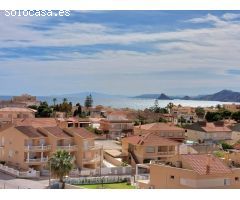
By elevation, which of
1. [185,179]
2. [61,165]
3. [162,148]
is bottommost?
[162,148]

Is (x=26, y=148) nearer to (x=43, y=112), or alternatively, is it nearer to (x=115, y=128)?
(x=115, y=128)

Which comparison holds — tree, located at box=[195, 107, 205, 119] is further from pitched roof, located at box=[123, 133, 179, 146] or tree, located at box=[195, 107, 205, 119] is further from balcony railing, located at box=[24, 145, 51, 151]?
balcony railing, located at box=[24, 145, 51, 151]

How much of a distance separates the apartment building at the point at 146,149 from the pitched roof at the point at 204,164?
931 cm

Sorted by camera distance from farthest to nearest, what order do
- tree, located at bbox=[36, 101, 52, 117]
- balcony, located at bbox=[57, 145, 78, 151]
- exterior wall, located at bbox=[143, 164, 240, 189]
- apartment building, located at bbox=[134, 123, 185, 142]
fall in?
tree, located at bbox=[36, 101, 52, 117]
apartment building, located at bbox=[134, 123, 185, 142]
balcony, located at bbox=[57, 145, 78, 151]
exterior wall, located at bbox=[143, 164, 240, 189]

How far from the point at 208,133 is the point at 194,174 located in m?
23.3

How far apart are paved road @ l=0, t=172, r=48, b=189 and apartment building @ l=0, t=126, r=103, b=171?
1594mm

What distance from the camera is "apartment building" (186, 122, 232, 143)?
38.5m

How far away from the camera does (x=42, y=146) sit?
77.7ft

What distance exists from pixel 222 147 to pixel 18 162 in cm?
1385

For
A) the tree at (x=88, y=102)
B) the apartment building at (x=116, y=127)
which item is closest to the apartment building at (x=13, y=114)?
the apartment building at (x=116, y=127)

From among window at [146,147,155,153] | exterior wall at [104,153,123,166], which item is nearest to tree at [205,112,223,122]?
window at [146,147,155,153]

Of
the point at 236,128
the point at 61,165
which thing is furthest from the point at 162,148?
the point at 236,128

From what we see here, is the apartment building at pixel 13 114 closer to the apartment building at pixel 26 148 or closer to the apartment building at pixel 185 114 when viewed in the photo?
the apartment building at pixel 26 148

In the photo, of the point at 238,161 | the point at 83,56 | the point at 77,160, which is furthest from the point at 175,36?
the point at 238,161
